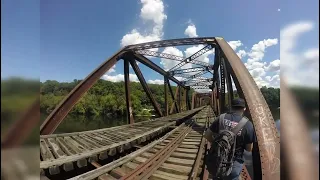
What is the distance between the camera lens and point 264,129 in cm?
297

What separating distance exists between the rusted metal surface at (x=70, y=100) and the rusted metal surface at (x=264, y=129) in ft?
15.4

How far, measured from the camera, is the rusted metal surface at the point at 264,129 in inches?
99.6

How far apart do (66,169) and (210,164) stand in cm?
302

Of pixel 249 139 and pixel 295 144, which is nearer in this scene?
pixel 295 144

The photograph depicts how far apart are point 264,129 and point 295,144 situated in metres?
2.31

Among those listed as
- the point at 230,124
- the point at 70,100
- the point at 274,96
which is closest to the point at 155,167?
the point at 230,124

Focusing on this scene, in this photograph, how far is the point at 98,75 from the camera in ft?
25.4

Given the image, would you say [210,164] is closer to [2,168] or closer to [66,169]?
[2,168]

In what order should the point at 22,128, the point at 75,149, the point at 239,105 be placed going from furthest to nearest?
the point at 75,149 → the point at 239,105 → the point at 22,128

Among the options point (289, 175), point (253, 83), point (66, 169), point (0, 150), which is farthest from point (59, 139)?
point (289, 175)

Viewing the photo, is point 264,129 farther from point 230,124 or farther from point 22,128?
point 22,128

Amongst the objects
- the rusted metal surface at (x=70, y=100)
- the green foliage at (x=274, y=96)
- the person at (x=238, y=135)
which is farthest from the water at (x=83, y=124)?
the green foliage at (x=274, y=96)

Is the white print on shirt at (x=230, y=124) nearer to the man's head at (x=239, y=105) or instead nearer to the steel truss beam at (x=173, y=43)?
the man's head at (x=239, y=105)

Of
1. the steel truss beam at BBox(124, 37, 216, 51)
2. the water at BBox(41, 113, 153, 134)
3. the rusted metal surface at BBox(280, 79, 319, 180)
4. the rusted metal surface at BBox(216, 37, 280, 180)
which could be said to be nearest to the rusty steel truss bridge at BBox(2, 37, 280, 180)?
the rusted metal surface at BBox(216, 37, 280, 180)
